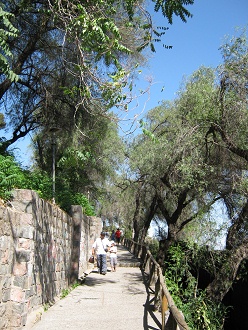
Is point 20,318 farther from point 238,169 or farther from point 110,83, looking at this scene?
point 238,169

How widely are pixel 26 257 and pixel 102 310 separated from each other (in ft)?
9.62

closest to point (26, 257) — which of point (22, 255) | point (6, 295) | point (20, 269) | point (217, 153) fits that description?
point (22, 255)

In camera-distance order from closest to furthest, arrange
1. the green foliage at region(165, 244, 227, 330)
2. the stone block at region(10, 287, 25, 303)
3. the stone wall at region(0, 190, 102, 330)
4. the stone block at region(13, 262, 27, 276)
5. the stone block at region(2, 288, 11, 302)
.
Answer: the stone block at region(2, 288, 11, 302) < the stone wall at region(0, 190, 102, 330) < the stone block at region(10, 287, 25, 303) < the stone block at region(13, 262, 27, 276) < the green foliage at region(165, 244, 227, 330)

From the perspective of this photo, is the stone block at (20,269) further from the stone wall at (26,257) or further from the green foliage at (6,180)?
the green foliage at (6,180)

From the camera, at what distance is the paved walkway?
24.0 ft

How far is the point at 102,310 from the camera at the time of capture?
29.1ft

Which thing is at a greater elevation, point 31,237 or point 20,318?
point 31,237

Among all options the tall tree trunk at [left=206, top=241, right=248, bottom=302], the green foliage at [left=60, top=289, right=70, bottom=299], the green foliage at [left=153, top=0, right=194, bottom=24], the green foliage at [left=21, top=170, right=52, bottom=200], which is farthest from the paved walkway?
the green foliage at [left=153, top=0, right=194, bottom=24]

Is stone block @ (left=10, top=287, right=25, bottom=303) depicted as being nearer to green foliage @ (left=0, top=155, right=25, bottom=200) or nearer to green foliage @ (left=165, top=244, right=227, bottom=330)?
green foliage @ (left=0, top=155, right=25, bottom=200)

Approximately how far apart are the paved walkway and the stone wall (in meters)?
0.37

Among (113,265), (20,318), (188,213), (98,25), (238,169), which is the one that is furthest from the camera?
(188,213)

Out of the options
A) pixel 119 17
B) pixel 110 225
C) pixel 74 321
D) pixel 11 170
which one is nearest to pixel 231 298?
pixel 74 321

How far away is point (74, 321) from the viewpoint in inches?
299

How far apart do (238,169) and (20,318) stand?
7.94 m
